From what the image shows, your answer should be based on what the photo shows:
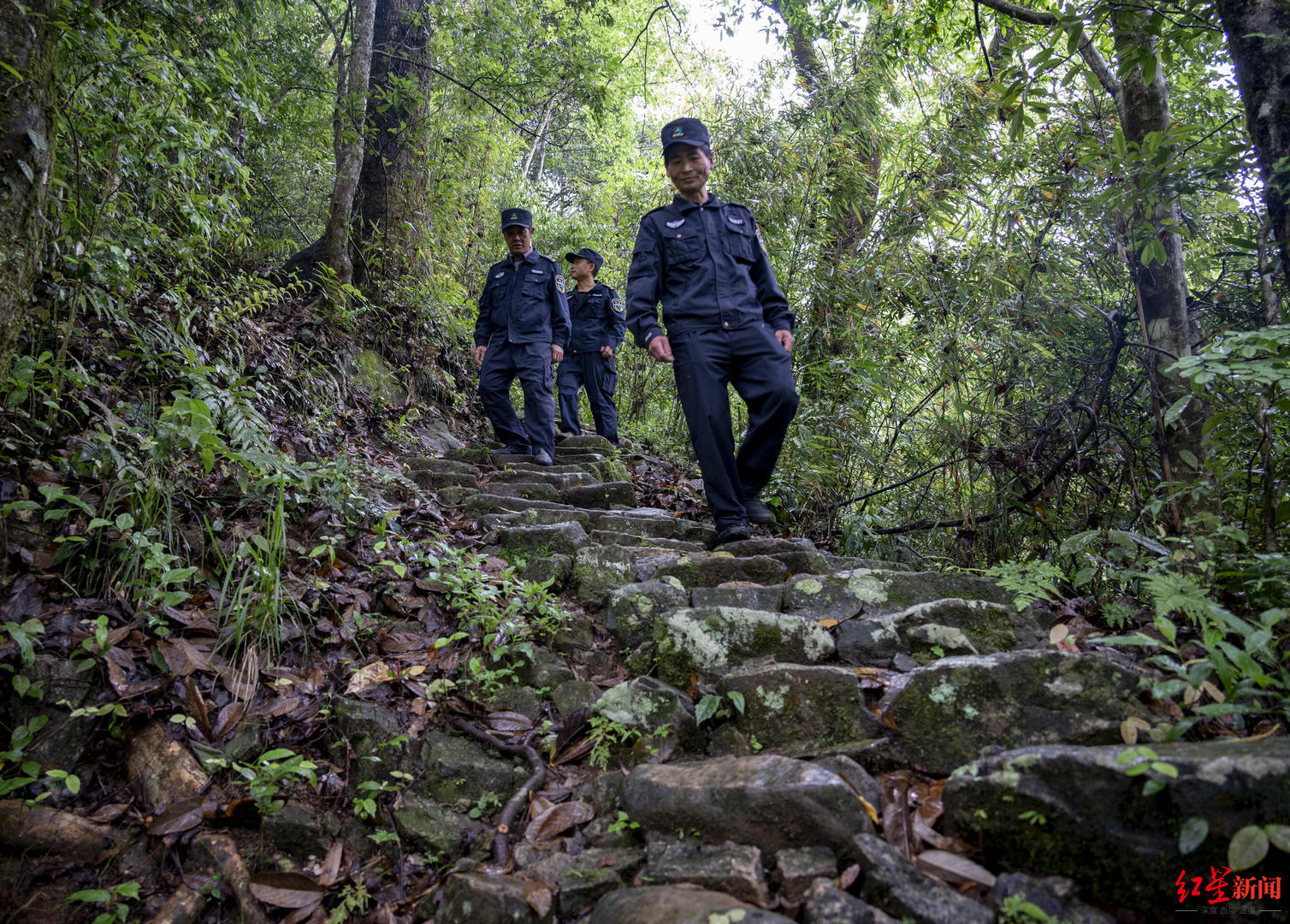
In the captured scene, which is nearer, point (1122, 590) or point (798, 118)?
point (1122, 590)

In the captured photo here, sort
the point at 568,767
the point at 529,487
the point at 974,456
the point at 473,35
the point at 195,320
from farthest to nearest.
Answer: the point at 473,35, the point at 529,487, the point at 195,320, the point at 974,456, the point at 568,767

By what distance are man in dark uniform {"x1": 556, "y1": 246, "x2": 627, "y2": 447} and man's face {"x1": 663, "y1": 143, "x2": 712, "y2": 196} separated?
172 inches

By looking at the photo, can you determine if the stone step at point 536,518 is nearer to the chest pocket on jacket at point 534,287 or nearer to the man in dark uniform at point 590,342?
the chest pocket on jacket at point 534,287

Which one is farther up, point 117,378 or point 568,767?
point 117,378

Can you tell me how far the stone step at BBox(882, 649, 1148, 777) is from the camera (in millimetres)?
1900

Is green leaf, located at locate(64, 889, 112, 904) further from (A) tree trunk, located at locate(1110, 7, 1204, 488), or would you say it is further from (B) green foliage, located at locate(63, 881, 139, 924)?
(A) tree trunk, located at locate(1110, 7, 1204, 488)

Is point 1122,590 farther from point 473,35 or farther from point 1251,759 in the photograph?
point 473,35

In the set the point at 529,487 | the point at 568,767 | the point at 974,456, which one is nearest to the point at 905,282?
the point at 974,456

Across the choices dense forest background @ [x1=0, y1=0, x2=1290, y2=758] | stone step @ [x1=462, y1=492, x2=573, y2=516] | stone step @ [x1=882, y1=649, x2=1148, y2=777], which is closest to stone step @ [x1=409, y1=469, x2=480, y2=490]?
stone step @ [x1=462, y1=492, x2=573, y2=516]

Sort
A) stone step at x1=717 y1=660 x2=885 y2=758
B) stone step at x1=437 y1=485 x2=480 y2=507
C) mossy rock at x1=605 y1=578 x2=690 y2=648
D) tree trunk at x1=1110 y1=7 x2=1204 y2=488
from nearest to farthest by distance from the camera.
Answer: stone step at x1=717 y1=660 x2=885 y2=758
mossy rock at x1=605 y1=578 x2=690 y2=648
tree trunk at x1=1110 y1=7 x2=1204 y2=488
stone step at x1=437 y1=485 x2=480 y2=507

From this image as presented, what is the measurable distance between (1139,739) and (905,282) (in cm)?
367

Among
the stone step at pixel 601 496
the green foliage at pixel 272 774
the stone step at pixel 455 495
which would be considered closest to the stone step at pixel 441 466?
the stone step at pixel 455 495

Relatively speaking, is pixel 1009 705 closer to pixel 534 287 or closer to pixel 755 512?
pixel 755 512

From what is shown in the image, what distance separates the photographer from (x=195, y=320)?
4.58 m
